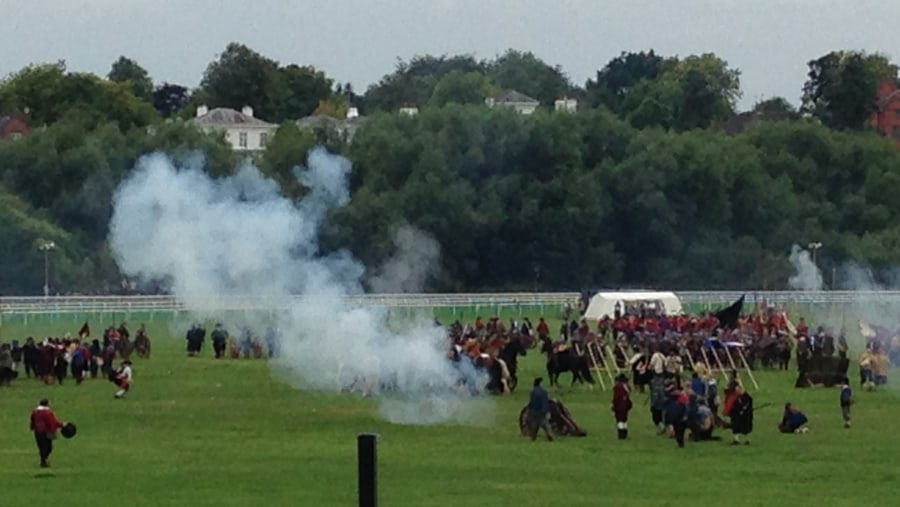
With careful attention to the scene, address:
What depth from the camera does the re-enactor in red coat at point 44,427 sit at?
35406 millimetres

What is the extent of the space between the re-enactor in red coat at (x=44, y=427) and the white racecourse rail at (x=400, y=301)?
2238cm

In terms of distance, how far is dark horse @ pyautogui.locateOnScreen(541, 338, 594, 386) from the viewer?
55.2 m

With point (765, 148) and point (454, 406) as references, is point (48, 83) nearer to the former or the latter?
point (765, 148)

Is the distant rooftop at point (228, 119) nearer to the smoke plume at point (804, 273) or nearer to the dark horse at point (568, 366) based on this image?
the smoke plume at point (804, 273)

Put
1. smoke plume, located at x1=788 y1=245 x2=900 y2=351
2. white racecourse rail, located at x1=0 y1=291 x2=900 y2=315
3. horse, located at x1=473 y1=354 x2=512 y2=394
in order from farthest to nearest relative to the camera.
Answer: smoke plume, located at x1=788 y1=245 x2=900 y2=351
white racecourse rail, located at x1=0 y1=291 x2=900 y2=315
horse, located at x1=473 y1=354 x2=512 y2=394

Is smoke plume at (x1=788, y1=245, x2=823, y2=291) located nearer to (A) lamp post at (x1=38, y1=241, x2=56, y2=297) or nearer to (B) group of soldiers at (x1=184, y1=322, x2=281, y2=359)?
(A) lamp post at (x1=38, y1=241, x2=56, y2=297)

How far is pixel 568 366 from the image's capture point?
182 feet

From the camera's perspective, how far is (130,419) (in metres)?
45.8

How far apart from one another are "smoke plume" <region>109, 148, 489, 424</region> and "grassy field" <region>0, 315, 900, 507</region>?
1146 mm

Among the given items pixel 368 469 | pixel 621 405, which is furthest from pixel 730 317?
pixel 368 469

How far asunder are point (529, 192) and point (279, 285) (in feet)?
173

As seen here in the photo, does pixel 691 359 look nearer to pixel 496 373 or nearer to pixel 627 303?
pixel 496 373

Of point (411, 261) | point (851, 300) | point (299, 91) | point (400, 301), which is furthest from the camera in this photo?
point (299, 91)

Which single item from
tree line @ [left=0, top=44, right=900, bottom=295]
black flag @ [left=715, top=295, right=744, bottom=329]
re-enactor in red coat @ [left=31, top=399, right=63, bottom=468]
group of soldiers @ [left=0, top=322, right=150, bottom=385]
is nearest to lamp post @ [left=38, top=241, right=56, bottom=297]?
tree line @ [left=0, top=44, right=900, bottom=295]
